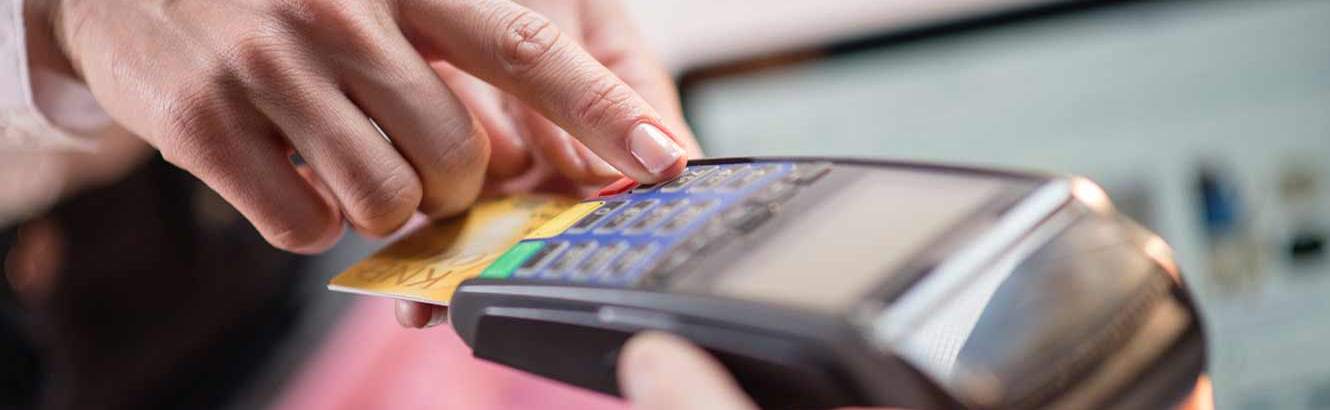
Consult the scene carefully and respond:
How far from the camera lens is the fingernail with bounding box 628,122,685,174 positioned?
437 millimetres

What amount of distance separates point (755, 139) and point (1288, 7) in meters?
0.37

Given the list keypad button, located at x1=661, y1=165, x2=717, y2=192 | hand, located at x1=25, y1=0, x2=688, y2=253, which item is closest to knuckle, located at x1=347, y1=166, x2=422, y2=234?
hand, located at x1=25, y1=0, x2=688, y2=253

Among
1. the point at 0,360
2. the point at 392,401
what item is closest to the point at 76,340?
the point at 0,360

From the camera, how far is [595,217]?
1.38 ft

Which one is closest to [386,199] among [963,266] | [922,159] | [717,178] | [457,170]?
[457,170]

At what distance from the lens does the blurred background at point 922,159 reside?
2.40ft

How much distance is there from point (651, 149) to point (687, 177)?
0.06 ft

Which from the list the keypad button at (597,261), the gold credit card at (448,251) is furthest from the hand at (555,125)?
the keypad button at (597,261)

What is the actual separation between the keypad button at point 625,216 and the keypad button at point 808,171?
0.18 ft

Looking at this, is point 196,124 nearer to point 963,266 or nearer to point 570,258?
point 570,258

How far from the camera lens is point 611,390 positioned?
1.17 ft

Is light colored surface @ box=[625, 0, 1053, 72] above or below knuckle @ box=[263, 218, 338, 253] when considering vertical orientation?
below

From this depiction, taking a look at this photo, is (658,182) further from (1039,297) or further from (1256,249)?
(1256,249)

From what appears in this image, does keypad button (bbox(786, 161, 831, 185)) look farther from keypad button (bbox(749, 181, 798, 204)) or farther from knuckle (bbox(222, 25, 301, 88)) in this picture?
knuckle (bbox(222, 25, 301, 88))
